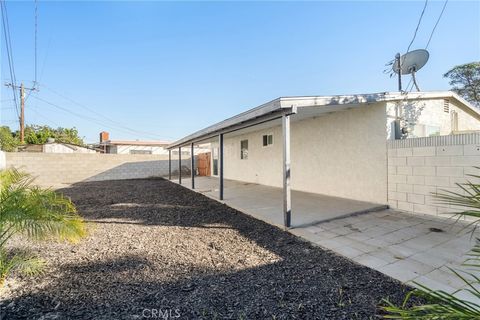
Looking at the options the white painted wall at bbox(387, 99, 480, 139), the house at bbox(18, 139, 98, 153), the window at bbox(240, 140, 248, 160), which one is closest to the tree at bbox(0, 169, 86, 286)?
the white painted wall at bbox(387, 99, 480, 139)

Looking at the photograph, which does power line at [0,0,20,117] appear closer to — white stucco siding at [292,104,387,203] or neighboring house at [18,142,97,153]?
white stucco siding at [292,104,387,203]

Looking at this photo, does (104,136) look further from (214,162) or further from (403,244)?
(403,244)

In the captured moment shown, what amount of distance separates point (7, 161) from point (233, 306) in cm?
1770

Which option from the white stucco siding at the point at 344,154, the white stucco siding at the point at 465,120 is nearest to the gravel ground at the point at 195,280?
the white stucco siding at the point at 344,154

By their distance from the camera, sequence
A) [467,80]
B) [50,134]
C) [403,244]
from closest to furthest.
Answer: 1. [403,244]
2. [467,80]
3. [50,134]

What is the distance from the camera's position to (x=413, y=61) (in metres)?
6.62

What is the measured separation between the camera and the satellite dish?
256 inches

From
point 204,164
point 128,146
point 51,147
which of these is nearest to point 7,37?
point 204,164

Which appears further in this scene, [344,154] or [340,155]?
[340,155]

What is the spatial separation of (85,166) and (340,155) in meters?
16.1

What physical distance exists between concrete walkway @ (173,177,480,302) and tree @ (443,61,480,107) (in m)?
16.2

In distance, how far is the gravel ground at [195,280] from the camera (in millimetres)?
2488

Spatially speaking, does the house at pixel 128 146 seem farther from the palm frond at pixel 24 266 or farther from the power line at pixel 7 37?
the palm frond at pixel 24 266

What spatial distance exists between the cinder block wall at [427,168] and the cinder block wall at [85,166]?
1572cm
